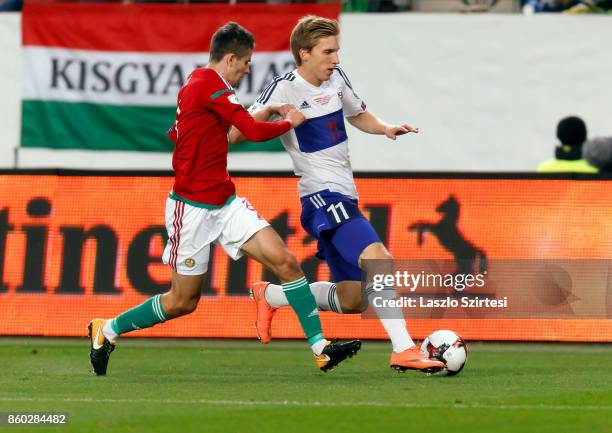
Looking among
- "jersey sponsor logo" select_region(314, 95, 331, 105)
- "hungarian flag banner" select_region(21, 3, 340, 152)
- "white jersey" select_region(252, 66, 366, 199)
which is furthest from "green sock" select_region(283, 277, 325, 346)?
"hungarian flag banner" select_region(21, 3, 340, 152)

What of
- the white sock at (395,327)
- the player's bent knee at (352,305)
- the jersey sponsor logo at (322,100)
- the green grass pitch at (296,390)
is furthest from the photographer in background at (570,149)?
the white sock at (395,327)

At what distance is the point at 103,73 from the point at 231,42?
29.6ft

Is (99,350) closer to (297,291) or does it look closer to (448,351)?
(297,291)

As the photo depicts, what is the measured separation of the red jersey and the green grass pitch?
4.03 ft

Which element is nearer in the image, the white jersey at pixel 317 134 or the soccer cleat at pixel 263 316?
the white jersey at pixel 317 134

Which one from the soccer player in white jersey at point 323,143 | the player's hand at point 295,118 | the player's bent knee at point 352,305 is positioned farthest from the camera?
the player's bent knee at point 352,305

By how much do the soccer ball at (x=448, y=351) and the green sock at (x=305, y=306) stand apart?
28.1 inches

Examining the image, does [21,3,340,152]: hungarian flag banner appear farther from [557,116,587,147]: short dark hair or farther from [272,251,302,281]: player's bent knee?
[272,251,302,281]: player's bent knee

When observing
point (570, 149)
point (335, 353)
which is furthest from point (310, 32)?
point (570, 149)

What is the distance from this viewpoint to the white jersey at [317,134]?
10234mm

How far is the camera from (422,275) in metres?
12.9

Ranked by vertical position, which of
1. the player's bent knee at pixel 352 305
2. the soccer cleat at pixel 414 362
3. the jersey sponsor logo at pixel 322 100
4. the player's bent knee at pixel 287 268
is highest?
the jersey sponsor logo at pixel 322 100

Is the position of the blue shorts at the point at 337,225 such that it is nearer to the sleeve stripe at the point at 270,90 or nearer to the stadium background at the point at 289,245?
the sleeve stripe at the point at 270,90

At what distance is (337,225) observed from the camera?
400 inches
